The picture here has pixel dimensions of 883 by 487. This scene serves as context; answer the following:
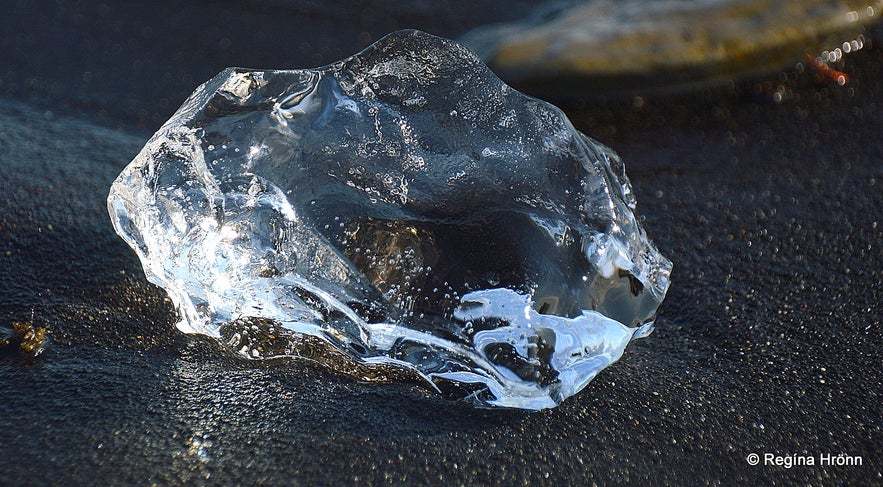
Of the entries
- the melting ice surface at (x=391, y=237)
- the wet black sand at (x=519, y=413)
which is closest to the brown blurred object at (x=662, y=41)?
the wet black sand at (x=519, y=413)

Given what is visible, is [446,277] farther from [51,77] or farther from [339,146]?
[51,77]

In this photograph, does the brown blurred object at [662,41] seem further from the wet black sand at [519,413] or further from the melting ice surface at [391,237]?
the melting ice surface at [391,237]

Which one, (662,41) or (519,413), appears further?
(662,41)

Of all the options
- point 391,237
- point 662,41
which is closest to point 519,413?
point 391,237

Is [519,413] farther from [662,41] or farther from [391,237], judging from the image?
[662,41]

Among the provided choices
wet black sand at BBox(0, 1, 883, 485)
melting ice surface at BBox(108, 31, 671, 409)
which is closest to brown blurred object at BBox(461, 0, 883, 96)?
wet black sand at BBox(0, 1, 883, 485)

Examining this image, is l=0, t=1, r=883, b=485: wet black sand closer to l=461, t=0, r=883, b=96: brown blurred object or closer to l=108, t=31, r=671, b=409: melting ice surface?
l=108, t=31, r=671, b=409: melting ice surface
